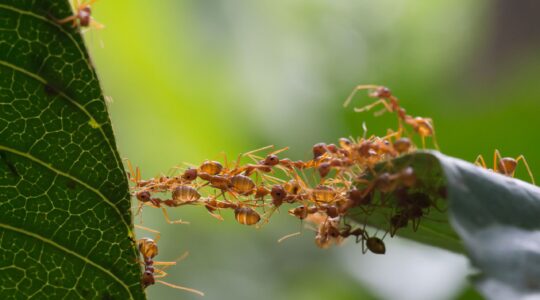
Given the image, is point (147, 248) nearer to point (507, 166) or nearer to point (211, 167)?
point (211, 167)

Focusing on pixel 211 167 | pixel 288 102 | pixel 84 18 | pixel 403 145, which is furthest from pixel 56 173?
pixel 288 102

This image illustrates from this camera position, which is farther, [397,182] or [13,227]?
[13,227]

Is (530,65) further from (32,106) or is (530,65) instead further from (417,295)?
(32,106)

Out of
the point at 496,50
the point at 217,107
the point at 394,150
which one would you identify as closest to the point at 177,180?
the point at 394,150

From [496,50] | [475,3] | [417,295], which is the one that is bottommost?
[417,295]

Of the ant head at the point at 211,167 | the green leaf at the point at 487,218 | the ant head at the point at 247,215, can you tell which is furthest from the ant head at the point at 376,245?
the ant head at the point at 211,167

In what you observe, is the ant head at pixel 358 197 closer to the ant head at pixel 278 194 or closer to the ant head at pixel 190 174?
the ant head at pixel 278 194

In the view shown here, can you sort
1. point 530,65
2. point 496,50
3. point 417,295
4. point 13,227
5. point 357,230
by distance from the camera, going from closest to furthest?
point 13,227 → point 357,230 → point 417,295 → point 530,65 → point 496,50
